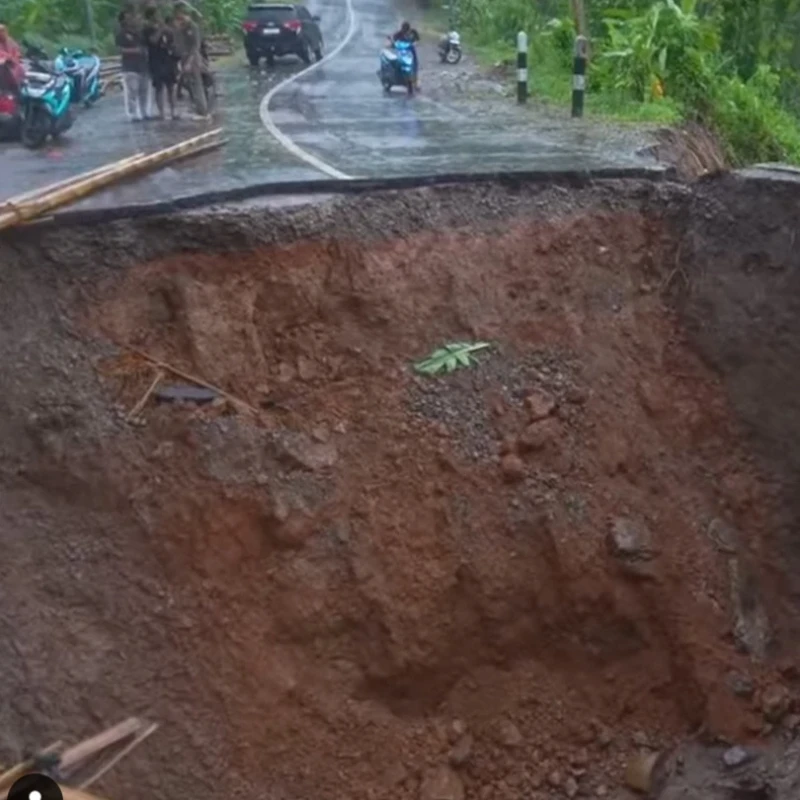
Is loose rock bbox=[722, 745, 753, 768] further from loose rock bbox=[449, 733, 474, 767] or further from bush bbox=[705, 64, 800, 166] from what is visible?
bush bbox=[705, 64, 800, 166]

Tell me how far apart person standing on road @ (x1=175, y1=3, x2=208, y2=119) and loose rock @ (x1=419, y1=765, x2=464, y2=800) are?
760cm

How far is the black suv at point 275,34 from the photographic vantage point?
17594 millimetres

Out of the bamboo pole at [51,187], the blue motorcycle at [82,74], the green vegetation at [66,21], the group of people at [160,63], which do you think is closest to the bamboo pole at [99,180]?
the bamboo pole at [51,187]

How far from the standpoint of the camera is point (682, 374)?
8.30 meters

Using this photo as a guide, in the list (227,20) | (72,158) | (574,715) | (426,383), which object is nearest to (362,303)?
(426,383)

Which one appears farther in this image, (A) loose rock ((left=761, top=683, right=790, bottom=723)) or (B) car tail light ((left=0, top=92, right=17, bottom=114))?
(B) car tail light ((left=0, top=92, right=17, bottom=114))

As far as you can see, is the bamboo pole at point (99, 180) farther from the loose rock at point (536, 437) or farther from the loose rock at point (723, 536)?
the loose rock at point (723, 536)

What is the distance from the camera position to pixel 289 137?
10.9 m

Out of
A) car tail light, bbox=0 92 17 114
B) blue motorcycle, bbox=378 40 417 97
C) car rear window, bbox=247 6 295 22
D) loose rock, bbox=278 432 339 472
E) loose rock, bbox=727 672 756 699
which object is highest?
car tail light, bbox=0 92 17 114

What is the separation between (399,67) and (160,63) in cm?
326

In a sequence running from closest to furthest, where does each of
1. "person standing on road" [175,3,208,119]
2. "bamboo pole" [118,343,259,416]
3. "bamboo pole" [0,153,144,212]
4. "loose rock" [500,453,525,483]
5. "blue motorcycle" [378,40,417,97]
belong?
"bamboo pole" [118,343,259,416], "bamboo pole" [0,153,144,212], "loose rock" [500,453,525,483], "person standing on road" [175,3,208,119], "blue motorcycle" [378,40,417,97]

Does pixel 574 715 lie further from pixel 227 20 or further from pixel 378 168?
pixel 227 20

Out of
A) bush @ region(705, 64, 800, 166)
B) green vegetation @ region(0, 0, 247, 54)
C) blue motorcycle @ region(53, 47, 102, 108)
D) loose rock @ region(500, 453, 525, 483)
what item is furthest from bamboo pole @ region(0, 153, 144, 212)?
green vegetation @ region(0, 0, 247, 54)

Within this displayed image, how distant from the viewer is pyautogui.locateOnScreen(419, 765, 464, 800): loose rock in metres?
6.91
